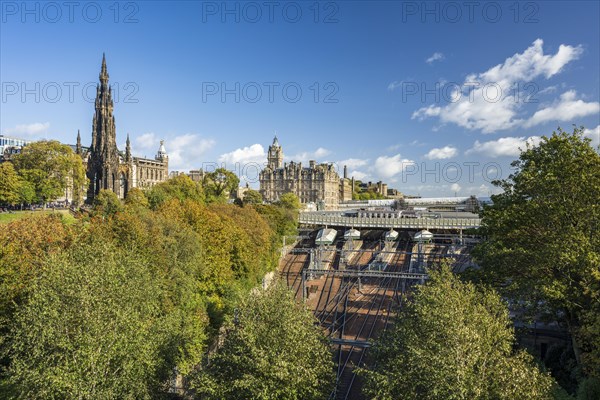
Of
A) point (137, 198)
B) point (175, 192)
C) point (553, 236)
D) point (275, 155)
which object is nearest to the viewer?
point (553, 236)

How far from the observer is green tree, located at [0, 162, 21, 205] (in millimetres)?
42444

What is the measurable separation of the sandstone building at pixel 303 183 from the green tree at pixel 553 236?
96391 millimetres

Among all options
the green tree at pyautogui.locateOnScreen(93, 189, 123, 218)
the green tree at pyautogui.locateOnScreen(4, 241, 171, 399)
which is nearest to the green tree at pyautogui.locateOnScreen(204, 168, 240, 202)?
the green tree at pyautogui.locateOnScreen(93, 189, 123, 218)

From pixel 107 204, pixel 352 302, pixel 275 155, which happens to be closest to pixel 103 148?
pixel 107 204

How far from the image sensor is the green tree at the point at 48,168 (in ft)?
154

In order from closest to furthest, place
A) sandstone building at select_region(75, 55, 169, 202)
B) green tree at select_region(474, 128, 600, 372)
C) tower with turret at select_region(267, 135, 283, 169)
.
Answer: green tree at select_region(474, 128, 600, 372)
sandstone building at select_region(75, 55, 169, 202)
tower with turret at select_region(267, 135, 283, 169)

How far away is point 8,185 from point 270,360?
4055cm

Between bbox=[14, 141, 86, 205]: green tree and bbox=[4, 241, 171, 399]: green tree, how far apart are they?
1379 inches

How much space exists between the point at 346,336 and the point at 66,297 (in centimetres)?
2063

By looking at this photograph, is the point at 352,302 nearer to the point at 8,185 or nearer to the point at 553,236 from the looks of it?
the point at 553,236

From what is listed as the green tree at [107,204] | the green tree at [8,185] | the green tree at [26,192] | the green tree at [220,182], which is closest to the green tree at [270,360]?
the green tree at [107,204]

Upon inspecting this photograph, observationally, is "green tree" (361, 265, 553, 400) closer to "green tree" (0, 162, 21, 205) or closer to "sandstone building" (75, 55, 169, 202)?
"green tree" (0, 162, 21, 205)

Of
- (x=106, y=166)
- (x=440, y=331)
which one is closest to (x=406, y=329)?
(x=440, y=331)

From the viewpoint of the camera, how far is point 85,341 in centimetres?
1461
